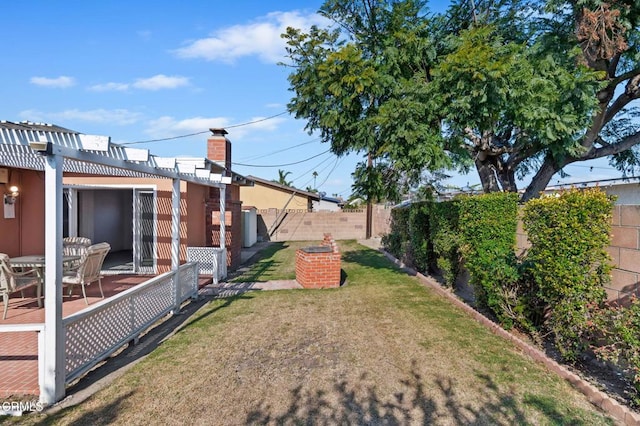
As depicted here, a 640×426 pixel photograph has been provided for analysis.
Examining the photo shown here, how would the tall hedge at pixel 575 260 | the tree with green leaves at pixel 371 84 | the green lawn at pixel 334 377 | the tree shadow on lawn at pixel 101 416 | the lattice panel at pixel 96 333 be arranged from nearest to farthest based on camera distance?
the tree shadow on lawn at pixel 101 416
the green lawn at pixel 334 377
the lattice panel at pixel 96 333
the tall hedge at pixel 575 260
the tree with green leaves at pixel 371 84

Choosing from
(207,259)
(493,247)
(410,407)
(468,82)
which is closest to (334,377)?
(410,407)

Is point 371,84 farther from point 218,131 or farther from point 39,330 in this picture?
point 39,330

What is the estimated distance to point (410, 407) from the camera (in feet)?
11.8

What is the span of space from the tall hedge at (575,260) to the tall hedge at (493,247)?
1041 millimetres

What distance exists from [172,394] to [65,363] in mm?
1167

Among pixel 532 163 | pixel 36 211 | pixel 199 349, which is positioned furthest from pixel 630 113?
pixel 36 211

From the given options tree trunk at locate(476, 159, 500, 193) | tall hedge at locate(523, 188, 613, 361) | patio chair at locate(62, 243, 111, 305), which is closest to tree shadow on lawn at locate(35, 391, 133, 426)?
patio chair at locate(62, 243, 111, 305)

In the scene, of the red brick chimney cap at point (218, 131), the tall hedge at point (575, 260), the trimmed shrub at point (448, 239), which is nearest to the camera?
the tall hedge at point (575, 260)

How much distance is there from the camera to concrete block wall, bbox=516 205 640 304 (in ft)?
13.2

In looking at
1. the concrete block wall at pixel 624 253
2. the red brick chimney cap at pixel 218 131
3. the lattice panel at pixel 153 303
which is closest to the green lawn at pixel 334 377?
the lattice panel at pixel 153 303

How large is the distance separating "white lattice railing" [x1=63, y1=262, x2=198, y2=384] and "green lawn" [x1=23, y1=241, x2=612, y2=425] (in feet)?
1.46

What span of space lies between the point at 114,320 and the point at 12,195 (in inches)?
227

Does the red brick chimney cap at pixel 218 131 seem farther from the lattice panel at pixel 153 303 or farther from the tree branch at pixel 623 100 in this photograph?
the tree branch at pixel 623 100

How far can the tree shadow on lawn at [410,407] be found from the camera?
3.34m
